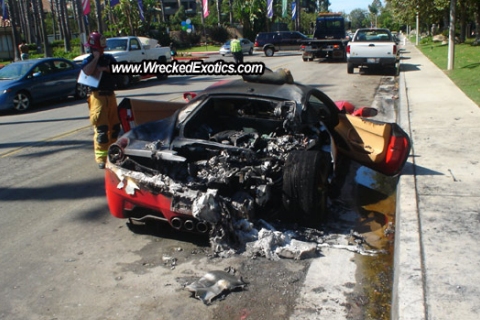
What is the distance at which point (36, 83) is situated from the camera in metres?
15.5

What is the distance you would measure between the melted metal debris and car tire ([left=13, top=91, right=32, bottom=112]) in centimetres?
1214

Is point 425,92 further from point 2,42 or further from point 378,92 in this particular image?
point 2,42

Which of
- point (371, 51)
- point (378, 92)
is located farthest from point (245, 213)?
point (371, 51)

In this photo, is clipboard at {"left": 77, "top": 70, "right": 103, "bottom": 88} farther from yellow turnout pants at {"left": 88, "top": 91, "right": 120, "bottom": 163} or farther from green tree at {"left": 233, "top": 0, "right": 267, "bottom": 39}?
green tree at {"left": 233, "top": 0, "right": 267, "bottom": 39}

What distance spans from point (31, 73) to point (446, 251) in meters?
14.0

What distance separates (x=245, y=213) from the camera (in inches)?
191

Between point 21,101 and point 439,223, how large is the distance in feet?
42.5

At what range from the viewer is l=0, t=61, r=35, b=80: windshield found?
15.4 meters

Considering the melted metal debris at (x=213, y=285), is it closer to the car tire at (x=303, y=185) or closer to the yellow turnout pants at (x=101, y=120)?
the car tire at (x=303, y=185)

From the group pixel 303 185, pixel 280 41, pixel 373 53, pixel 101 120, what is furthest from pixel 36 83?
pixel 280 41

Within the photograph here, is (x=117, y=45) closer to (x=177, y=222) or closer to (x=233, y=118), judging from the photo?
(x=233, y=118)

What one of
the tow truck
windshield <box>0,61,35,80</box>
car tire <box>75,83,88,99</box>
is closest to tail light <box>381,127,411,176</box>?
windshield <box>0,61,35,80</box>

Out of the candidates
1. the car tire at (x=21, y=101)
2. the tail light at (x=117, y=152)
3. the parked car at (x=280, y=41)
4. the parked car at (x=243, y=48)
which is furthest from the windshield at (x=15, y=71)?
the parked car at (x=280, y=41)

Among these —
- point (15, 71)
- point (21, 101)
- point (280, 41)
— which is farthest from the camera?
point (280, 41)
